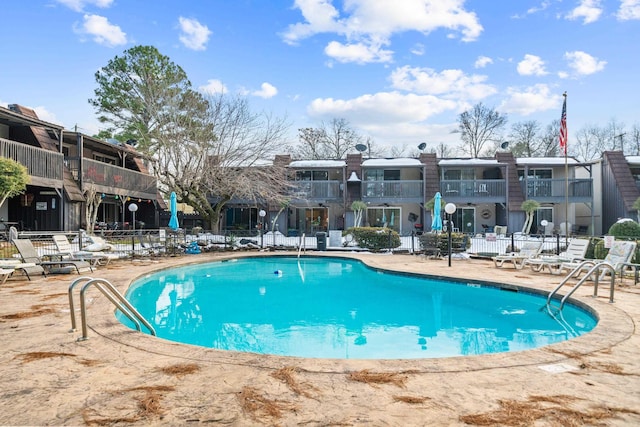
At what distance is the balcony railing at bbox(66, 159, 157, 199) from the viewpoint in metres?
19.2

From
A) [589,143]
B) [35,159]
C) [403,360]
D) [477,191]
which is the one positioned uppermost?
[589,143]

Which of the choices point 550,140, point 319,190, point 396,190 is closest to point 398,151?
point 550,140

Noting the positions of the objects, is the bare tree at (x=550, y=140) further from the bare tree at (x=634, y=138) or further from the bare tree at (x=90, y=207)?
the bare tree at (x=90, y=207)

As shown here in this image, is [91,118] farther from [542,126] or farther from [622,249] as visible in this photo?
[542,126]

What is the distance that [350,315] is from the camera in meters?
8.13

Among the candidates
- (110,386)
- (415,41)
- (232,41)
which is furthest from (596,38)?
(110,386)

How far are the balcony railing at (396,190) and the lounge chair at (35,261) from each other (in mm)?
16838

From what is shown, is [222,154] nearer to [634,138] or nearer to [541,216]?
[541,216]

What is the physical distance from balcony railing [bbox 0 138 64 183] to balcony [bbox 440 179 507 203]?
19687 mm

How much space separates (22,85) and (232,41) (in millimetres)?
11399

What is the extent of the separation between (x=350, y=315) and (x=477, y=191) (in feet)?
61.9

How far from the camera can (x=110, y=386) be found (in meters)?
3.43

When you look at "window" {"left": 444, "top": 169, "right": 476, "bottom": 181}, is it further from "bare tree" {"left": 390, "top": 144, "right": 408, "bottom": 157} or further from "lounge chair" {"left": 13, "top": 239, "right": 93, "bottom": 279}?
"lounge chair" {"left": 13, "top": 239, "right": 93, "bottom": 279}

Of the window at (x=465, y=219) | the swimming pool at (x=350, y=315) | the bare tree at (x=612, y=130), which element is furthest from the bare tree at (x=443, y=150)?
the swimming pool at (x=350, y=315)
